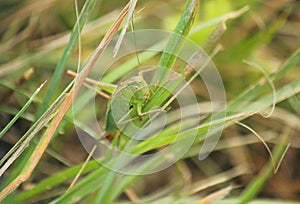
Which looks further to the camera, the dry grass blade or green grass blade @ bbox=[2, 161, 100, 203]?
green grass blade @ bbox=[2, 161, 100, 203]

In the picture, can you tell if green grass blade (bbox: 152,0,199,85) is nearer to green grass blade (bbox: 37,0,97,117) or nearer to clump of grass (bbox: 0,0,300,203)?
clump of grass (bbox: 0,0,300,203)

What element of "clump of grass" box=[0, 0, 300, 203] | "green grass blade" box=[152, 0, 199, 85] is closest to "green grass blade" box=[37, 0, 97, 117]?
"clump of grass" box=[0, 0, 300, 203]

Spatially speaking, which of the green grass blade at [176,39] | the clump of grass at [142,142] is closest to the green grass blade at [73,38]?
the clump of grass at [142,142]

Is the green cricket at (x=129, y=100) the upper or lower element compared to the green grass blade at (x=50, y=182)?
upper

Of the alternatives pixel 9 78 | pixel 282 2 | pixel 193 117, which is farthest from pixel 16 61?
pixel 282 2

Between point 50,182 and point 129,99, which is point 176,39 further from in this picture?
point 50,182

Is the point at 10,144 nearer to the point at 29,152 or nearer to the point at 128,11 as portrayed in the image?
the point at 29,152

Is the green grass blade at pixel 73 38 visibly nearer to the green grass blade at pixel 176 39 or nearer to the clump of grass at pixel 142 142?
the clump of grass at pixel 142 142

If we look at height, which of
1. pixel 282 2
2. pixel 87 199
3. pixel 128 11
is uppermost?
pixel 282 2
